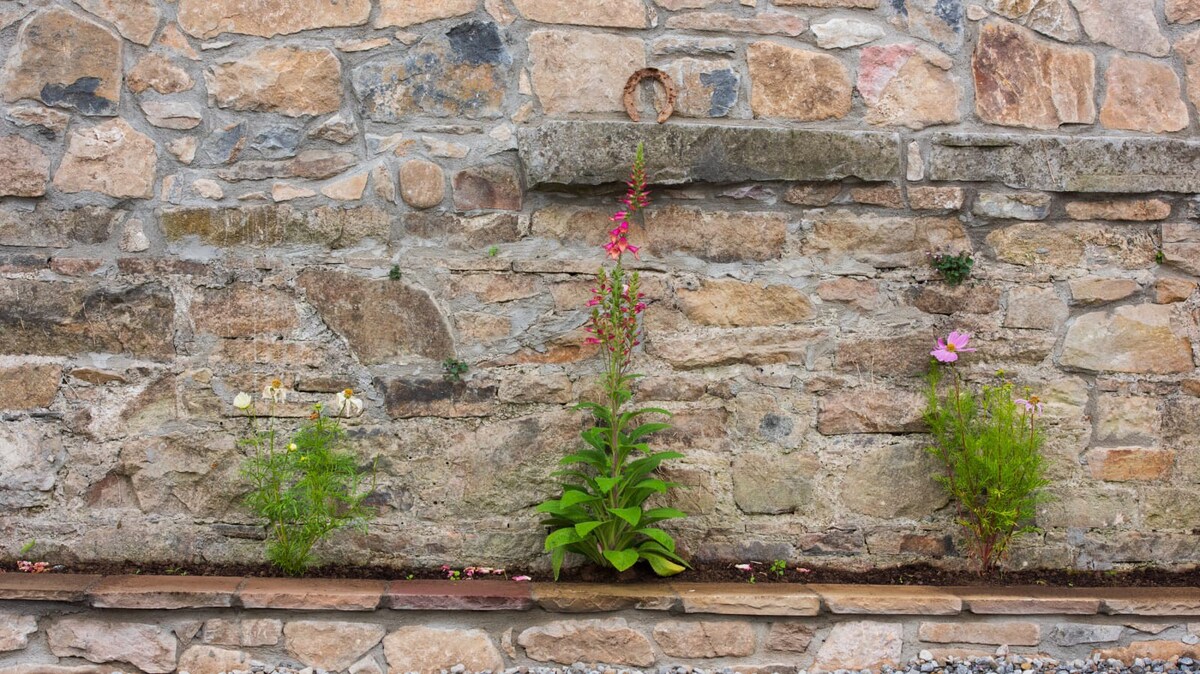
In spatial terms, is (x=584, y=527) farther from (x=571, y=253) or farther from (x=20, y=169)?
(x=20, y=169)

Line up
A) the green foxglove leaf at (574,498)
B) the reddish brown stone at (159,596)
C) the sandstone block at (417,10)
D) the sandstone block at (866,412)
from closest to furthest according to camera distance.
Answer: the reddish brown stone at (159,596) < the green foxglove leaf at (574,498) < the sandstone block at (417,10) < the sandstone block at (866,412)

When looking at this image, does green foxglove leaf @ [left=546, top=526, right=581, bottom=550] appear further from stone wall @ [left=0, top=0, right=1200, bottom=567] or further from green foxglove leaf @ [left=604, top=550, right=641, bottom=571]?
stone wall @ [left=0, top=0, right=1200, bottom=567]

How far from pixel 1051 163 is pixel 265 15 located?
2674 mm

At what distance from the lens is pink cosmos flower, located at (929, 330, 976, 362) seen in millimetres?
3299

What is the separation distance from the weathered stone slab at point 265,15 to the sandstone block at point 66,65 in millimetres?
265

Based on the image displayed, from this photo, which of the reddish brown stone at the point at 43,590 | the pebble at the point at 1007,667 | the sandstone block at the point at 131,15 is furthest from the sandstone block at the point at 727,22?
the reddish brown stone at the point at 43,590

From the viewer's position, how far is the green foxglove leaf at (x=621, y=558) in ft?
9.84

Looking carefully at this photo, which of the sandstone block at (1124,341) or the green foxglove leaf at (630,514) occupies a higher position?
the sandstone block at (1124,341)

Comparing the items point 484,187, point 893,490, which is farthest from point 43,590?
point 893,490

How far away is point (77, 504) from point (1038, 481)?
3.17 m

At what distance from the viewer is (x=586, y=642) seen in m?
2.98

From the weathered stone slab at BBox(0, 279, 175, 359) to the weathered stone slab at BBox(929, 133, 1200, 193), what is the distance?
2.63m

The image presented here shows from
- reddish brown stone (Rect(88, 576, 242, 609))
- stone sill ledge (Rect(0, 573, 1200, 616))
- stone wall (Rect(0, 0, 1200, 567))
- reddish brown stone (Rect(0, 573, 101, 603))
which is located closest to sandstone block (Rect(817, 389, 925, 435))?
stone wall (Rect(0, 0, 1200, 567))

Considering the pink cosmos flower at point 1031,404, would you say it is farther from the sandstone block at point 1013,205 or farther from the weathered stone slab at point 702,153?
the weathered stone slab at point 702,153
